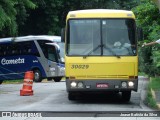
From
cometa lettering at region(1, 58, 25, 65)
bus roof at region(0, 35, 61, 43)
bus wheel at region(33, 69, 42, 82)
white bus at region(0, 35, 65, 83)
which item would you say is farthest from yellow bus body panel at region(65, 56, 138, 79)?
cometa lettering at region(1, 58, 25, 65)

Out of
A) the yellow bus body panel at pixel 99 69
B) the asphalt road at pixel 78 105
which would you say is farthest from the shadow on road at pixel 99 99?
the yellow bus body panel at pixel 99 69

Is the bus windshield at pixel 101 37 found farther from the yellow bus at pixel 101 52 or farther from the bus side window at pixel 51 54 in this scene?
the bus side window at pixel 51 54

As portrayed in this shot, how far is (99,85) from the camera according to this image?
17.3 metres

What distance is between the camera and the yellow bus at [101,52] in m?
17.4

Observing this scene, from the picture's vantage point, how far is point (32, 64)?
36.9 meters

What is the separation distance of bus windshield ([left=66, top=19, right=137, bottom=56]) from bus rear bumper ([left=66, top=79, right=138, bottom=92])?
95 centimetres

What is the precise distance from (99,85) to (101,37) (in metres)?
1.72

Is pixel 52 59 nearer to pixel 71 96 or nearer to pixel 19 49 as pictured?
pixel 19 49

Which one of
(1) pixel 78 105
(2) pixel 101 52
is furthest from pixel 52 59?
(1) pixel 78 105

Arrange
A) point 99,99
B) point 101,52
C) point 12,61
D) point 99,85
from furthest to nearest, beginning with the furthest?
point 12,61 → point 99,99 → point 101,52 → point 99,85

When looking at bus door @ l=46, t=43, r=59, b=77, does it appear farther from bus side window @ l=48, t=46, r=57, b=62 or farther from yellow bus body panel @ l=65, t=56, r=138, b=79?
yellow bus body panel @ l=65, t=56, r=138, b=79

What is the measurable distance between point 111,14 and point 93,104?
324 cm

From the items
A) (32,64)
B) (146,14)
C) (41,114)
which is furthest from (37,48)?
(41,114)

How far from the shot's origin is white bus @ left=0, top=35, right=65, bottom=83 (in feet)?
119
